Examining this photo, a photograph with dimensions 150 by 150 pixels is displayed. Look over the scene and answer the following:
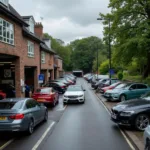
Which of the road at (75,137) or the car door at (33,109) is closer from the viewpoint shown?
the road at (75,137)

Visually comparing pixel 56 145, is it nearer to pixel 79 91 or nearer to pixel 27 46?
pixel 79 91

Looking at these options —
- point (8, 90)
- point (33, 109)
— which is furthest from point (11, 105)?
point (8, 90)

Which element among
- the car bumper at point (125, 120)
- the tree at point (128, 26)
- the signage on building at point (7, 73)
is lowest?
the car bumper at point (125, 120)

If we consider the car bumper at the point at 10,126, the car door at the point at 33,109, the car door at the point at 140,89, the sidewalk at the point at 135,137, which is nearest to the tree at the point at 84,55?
the car door at the point at 140,89

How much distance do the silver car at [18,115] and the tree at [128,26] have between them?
19.7 m

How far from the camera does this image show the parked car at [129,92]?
20445 millimetres

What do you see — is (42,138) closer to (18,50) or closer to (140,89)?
(18,50)

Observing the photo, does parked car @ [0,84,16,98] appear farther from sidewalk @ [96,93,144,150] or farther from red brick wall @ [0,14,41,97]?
sidewalk @ [96,93,144,150]

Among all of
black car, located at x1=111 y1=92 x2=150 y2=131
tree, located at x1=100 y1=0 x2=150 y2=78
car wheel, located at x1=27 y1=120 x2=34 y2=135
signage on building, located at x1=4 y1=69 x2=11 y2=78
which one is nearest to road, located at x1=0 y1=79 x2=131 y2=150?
car wheel, located at x1=27 y1=120 x2=34 y2=135

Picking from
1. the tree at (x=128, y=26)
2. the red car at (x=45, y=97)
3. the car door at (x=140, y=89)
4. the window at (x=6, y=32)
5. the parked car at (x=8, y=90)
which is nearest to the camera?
the window at (x=6, y=32)

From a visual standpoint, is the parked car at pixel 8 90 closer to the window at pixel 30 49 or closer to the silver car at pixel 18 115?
the window at pixel 30 49

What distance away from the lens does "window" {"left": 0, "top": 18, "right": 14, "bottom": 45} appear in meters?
16.4

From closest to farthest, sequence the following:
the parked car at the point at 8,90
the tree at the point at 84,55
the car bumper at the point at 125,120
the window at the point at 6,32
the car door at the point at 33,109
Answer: the car bumper at the point at 125,120 → the car door at the point at 33,109 → the window at the point at 6,32 → the parked car at the point at 8,90 → the tree at the point at 84,55

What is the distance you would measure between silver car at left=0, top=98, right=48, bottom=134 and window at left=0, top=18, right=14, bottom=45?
22.9 ft
